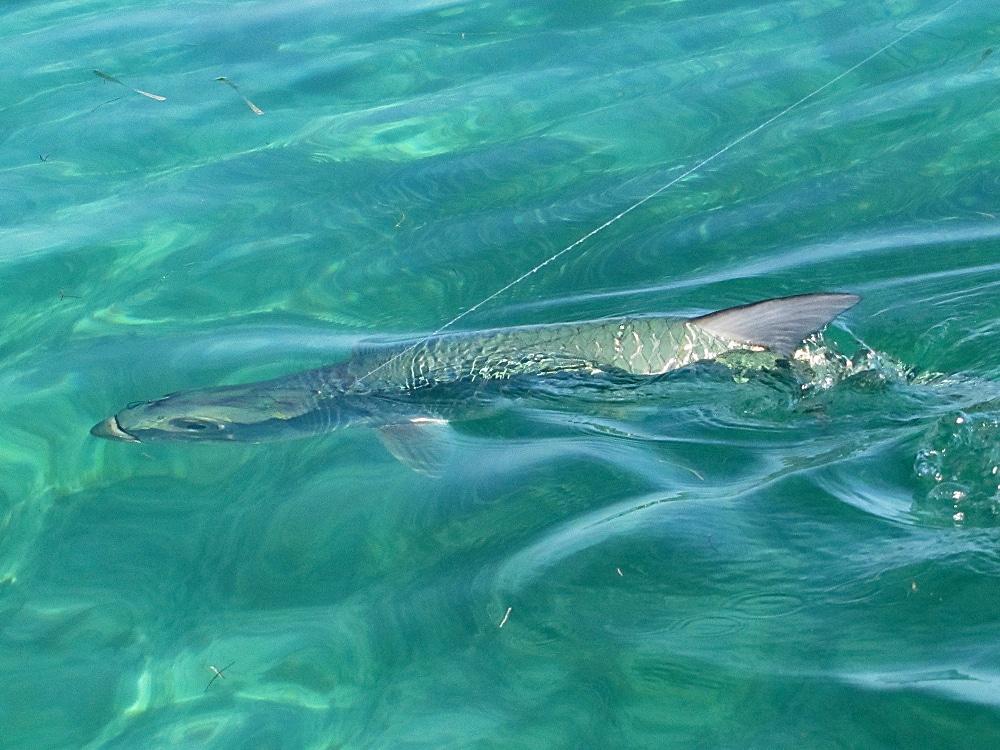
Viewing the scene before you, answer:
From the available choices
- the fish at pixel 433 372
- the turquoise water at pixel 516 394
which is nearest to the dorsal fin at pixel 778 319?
the fish at pixel 433 372

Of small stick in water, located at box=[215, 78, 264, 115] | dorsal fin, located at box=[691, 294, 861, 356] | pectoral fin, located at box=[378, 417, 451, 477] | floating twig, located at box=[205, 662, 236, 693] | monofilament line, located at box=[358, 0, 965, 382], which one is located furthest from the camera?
small stick in water, located at box=[215, 78, 264, 115]

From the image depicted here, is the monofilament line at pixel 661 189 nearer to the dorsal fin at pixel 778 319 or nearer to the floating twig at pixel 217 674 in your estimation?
the dorsal fin at pixel 778 319

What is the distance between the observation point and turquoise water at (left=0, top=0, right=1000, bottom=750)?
296 cm

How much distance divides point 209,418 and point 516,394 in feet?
4.09

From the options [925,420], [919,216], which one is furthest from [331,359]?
[919,216]

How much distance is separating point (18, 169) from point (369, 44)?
8.85ft

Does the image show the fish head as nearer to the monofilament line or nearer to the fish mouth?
the fish mouth

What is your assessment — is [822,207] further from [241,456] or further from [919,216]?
[241,456]

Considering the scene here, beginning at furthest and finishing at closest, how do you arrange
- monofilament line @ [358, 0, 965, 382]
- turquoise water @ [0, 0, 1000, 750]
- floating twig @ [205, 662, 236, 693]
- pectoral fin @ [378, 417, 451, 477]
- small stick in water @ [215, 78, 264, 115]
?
1. small stick in water @ [215, 78, 264, 115]
2. monofilament line @ [358, 0, 965, 382]
3. pectoral fin @ [378, 417, 451, 477]
4. floating twig @ [205, 662, 236, 693]
5. turquoise water @ [0, 0, 1000, 750]

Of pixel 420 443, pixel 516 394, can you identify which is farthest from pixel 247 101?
pixel 420 443

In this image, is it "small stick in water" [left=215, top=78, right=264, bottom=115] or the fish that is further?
"small stick in water" [left=215, top=78, right=264, bottom=115]

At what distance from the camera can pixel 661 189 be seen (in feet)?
19.3

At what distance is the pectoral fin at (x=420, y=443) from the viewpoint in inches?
159

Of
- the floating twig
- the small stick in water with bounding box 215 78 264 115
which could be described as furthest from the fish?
the small stick in water with bounding box 215 78 264 115
